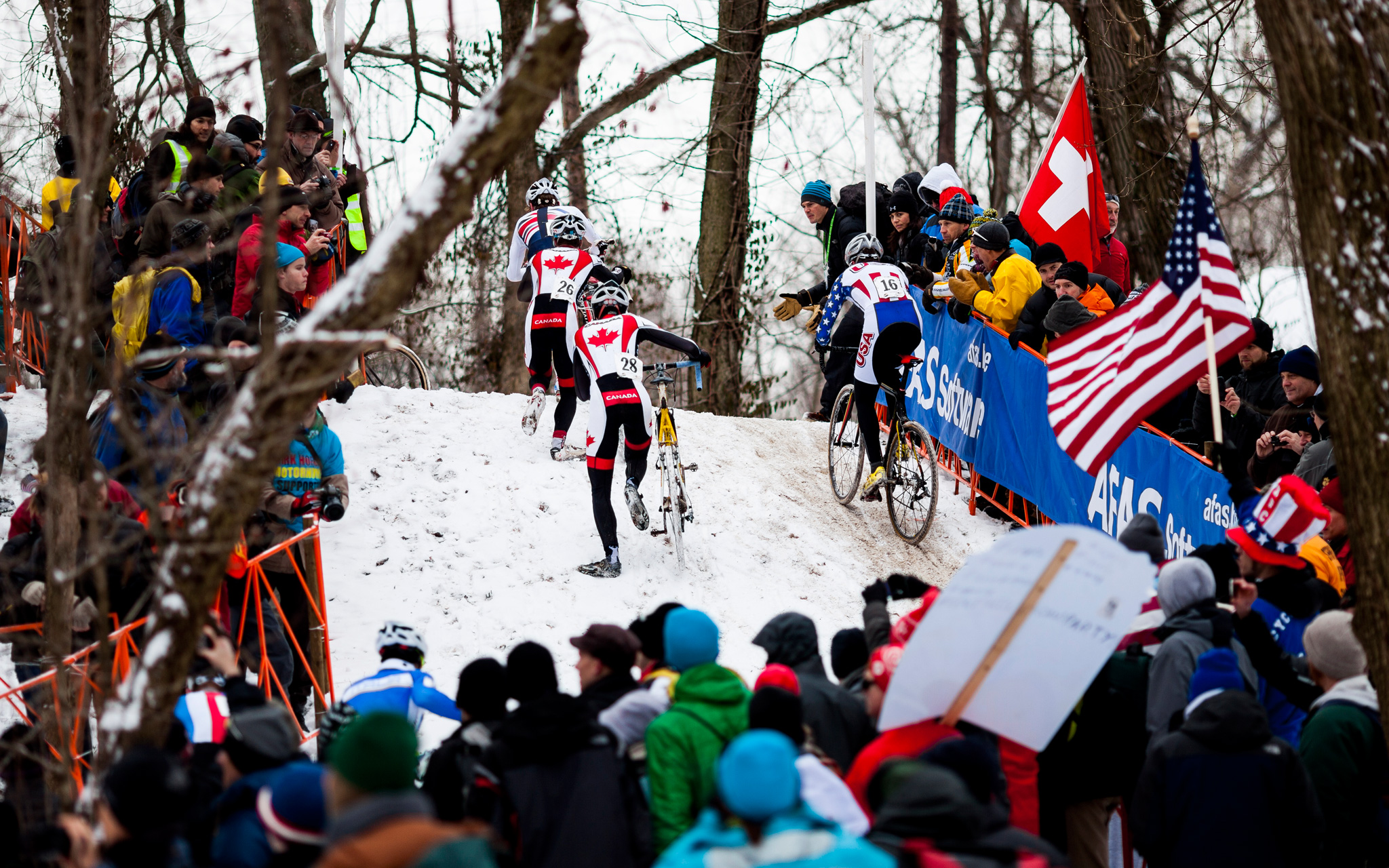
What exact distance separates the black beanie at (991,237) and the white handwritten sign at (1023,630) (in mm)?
6656

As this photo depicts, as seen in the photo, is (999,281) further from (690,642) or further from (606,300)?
(690,642)

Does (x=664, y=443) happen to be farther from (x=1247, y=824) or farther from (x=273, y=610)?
(x=1247, y=824)

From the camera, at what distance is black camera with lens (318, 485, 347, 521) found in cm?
684

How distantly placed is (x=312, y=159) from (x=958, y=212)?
5557mm

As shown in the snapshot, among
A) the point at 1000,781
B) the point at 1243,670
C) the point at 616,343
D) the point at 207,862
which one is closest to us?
the point at 207,862

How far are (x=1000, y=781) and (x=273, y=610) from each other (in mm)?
4365

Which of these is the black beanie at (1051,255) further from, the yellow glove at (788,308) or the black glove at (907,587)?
the black glove at (907,587)

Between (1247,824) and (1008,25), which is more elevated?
(1008,25)

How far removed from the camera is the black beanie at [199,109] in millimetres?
9328

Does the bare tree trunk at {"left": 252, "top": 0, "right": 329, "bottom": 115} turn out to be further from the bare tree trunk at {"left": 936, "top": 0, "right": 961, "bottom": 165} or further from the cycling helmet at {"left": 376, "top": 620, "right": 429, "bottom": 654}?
the bare tree trunk at {"left": 936, "top": 0, "right": 961, "bottom": 165}

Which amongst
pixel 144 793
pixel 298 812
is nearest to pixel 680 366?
pixel 298 812

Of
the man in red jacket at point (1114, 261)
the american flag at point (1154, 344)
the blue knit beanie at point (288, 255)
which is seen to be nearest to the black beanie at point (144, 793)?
the american flag at point (1154, 344)

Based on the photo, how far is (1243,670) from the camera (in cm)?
496

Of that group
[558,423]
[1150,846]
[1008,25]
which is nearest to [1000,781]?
[1150,846]
